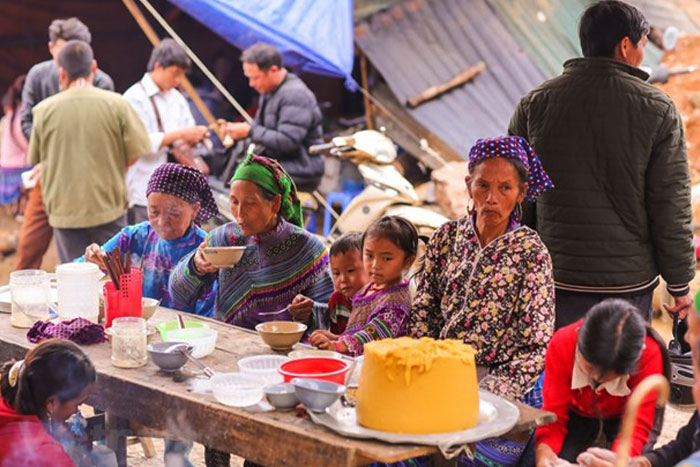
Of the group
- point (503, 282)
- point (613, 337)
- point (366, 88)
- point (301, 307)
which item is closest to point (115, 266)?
point (301, 307)

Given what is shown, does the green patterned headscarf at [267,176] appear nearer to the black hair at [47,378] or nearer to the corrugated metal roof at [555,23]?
the black hair at [47,378]

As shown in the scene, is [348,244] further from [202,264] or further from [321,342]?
[321,342]

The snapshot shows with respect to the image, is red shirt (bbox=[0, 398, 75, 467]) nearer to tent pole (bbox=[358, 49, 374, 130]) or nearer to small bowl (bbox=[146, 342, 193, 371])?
small bowl (bbox=[146, 342, 193, 371])

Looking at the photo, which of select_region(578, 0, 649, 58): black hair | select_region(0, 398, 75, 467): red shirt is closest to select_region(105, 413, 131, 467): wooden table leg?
select_region(0, 398, 75, 467): red shirt

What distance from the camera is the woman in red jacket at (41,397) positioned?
3.00 metres

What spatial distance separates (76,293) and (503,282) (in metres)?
1.65

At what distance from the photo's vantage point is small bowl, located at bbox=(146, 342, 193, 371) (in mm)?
3256

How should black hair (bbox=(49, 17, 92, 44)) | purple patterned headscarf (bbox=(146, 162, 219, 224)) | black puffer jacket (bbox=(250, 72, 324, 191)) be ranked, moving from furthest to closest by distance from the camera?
black puffer jacket (bbox=(250, 72, 324, 191)) → black hair (bbox=(49, 17, 92, 44)) → purple patterned headscarf (bbox=(146, 162, 219, 224))

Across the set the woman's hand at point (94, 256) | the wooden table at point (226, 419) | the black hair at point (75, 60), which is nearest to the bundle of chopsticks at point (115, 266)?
the wooden table at point (226, 419)

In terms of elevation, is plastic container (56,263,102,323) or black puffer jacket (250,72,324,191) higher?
black puffer jacket (250,72,324,191)

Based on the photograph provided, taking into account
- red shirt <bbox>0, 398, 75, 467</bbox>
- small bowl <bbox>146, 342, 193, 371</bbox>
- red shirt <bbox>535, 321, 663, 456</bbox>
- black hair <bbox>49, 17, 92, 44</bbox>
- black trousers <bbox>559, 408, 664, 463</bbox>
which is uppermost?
black hair <bbox>49, 17, 92, 44</bbox>

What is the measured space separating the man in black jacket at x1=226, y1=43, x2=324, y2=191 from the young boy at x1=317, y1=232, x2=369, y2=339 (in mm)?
3415

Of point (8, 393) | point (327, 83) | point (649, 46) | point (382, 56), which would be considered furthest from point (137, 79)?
point (8, 393)

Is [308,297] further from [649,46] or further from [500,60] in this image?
[649,46]
